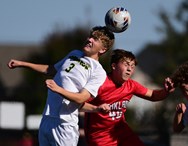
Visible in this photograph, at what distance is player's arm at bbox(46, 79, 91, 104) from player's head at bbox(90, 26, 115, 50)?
71 centimetres

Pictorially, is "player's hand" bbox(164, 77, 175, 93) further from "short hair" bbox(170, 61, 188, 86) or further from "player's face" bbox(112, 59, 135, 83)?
"player's face" bbox(112, 59, 135, 83)

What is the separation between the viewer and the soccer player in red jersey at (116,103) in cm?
1123

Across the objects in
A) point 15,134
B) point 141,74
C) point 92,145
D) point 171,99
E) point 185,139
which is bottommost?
point 141,74

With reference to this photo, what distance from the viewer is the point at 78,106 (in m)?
10.5

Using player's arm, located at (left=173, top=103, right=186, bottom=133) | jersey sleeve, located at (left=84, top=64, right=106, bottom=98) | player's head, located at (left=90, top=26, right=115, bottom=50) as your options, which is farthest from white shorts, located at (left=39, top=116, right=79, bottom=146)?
player's arm, located at (left=173, top=103, right=186, bottom=133)

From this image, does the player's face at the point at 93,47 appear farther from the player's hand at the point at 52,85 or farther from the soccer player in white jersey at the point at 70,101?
the player's hand at the point at 52,85

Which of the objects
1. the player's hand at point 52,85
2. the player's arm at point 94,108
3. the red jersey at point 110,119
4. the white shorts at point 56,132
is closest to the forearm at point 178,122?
the red jersey at point 110,119

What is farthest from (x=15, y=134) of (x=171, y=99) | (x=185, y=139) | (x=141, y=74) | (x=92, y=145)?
(x=141, y=74)

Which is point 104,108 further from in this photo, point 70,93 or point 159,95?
point 159,95

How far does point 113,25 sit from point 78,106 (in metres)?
1.24

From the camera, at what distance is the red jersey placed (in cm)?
1121

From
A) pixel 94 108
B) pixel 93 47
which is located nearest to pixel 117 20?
pixel 93 47

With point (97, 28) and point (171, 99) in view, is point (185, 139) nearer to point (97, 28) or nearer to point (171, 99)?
point (97, 28)

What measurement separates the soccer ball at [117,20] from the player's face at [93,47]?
21.3 inches
